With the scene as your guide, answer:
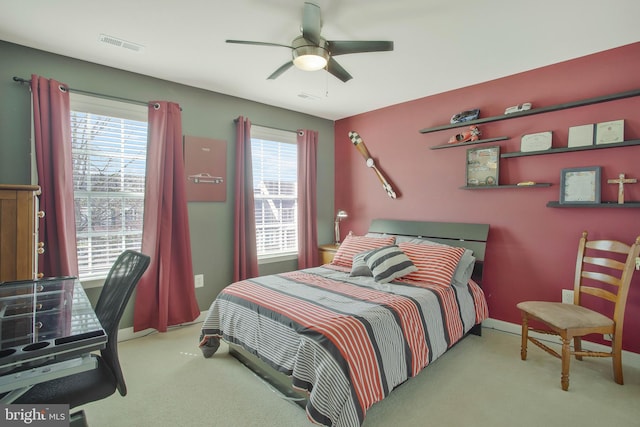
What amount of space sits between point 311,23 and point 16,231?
2.15m

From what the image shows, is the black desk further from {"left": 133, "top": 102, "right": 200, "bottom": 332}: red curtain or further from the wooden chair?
the wooden chair

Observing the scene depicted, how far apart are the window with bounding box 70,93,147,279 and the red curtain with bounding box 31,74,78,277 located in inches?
7.5

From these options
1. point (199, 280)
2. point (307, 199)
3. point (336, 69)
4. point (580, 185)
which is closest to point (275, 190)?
point (307, 199)

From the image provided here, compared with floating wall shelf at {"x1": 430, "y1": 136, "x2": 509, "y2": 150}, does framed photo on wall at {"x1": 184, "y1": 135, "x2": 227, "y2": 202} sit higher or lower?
lower

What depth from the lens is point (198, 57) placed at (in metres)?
2.70

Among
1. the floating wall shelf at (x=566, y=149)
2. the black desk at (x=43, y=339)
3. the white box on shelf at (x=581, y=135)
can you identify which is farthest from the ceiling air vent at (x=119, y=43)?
the white box on shelf at (x=581, y=135)

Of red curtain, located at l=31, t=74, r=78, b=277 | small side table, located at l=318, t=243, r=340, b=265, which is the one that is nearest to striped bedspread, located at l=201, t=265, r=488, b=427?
small side table, located at l=318, t=243, r=340, b=265

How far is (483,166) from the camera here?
3248 millimetres

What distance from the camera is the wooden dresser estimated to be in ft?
6.08

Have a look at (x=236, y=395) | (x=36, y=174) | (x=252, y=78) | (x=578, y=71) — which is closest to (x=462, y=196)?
(x=578, y=71)

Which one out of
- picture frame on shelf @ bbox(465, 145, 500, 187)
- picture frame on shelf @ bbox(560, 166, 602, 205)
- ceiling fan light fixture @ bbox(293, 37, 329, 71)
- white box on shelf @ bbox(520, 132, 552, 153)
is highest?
ceiling fan light fixture @ bbox(293, 37, 329, 71)

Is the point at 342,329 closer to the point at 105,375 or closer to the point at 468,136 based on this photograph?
the point at 105,375

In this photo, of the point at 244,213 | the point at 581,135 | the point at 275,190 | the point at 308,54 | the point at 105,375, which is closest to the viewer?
the point at 105,375

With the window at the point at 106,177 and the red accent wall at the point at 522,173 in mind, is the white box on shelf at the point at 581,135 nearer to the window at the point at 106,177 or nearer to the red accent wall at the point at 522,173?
the red accent wall at the point at 522,173
